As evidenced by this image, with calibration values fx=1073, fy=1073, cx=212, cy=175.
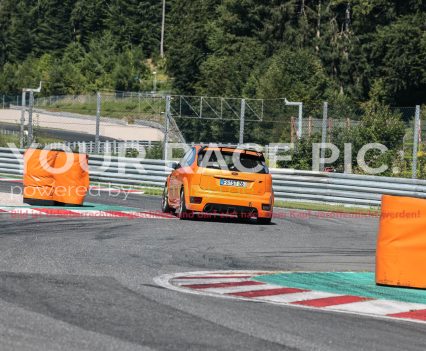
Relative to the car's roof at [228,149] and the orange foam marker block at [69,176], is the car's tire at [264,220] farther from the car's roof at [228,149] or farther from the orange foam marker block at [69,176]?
the orange foam marker block at [69,176]

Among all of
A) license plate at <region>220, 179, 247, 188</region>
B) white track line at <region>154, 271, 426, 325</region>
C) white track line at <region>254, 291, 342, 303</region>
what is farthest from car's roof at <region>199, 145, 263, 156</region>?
white track line at <region>254, 291, 342, 303</region>

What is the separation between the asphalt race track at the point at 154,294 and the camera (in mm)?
7312

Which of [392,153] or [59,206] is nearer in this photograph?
[59,206]

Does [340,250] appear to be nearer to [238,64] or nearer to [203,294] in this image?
[203,294]

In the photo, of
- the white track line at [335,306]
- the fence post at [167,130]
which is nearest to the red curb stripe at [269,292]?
the white track line at [335,306]

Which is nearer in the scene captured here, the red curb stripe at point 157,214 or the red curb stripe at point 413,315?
the red curb stripe at point 413,315

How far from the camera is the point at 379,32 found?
69625mm

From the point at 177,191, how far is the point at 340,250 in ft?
16.1

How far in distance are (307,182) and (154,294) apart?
1662 centimetres

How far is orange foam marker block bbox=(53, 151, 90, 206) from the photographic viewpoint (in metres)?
20.3

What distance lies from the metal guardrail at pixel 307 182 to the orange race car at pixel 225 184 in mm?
5624

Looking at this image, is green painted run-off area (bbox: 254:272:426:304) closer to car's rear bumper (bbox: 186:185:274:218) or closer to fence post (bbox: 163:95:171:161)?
car's rear bumper (bbox: 186:185:274:218)

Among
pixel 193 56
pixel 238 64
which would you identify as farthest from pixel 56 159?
pixel 193 56

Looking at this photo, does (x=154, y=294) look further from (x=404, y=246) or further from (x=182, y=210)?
(x=182, y=210)
